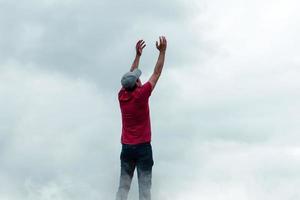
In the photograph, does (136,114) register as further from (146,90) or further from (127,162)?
(127,162)

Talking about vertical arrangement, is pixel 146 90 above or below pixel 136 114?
above

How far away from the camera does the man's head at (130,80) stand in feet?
42.4

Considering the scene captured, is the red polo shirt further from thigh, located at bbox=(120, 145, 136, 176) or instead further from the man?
thigh, located at bbox=(120, 145, 136, 176)

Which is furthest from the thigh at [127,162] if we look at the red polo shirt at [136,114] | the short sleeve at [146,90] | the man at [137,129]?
the short sleeve at [146,90]

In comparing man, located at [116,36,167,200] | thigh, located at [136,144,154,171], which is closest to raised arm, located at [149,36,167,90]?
man, located at [116,36,167,200]

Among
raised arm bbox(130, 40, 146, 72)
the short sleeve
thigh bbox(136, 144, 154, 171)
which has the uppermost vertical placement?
raised arm bbox(130, 40, 146, 72)

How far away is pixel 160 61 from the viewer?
13.1m

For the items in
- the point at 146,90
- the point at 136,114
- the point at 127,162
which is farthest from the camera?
the point at 127,162

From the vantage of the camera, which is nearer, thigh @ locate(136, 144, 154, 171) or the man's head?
Answer: the man's head

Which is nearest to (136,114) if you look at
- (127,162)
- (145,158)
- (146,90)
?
(146,90)

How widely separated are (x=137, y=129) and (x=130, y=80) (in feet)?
3.52

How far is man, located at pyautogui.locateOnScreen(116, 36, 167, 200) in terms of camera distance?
12.9m

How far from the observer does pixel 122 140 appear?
43.9 ft

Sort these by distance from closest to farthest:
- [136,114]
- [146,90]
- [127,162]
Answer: [146,90]
[136,114]
[127,162]
